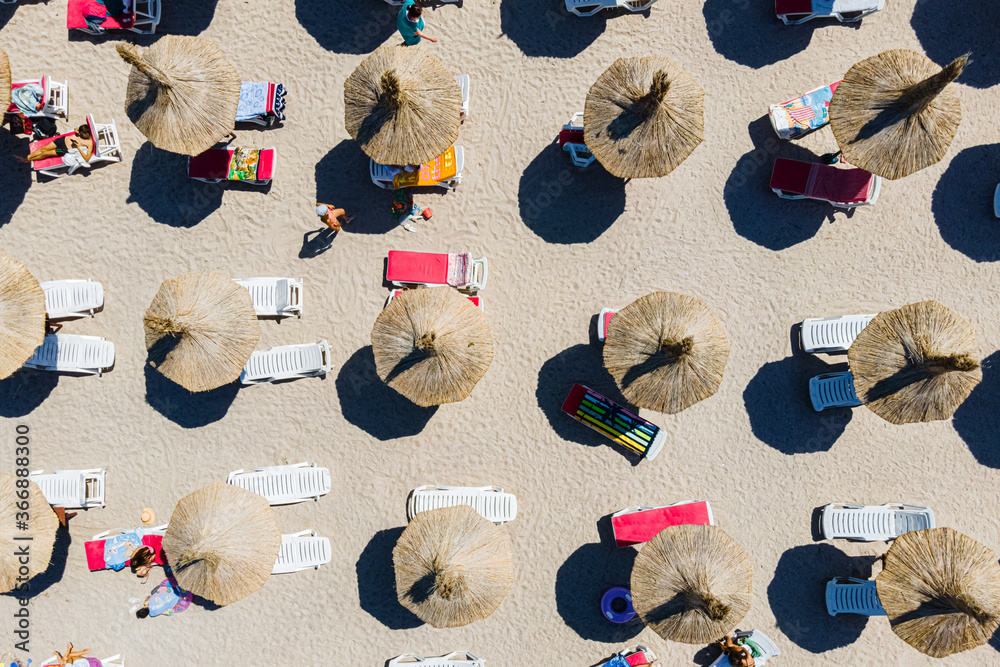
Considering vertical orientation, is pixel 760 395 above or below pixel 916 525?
above

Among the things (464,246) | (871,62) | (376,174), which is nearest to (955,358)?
(871,62)

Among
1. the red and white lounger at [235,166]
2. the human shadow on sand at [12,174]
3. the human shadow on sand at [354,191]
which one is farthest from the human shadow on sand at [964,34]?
the human shadow on sand at [12,174]

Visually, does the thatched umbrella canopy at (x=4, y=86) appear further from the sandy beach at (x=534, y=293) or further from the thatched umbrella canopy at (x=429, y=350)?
the thatched umbrella canopy at (x=429, y=350)

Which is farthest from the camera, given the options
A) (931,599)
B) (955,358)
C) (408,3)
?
(408,3)

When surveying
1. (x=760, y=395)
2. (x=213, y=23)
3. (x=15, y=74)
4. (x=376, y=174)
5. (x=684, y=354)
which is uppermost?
(x=213, y=23)

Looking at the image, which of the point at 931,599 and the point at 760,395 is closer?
Result: the point at 931,599

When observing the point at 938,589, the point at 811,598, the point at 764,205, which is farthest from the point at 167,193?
the point at 938,589

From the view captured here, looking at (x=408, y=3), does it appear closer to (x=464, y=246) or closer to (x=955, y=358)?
(x=464, y=246)
